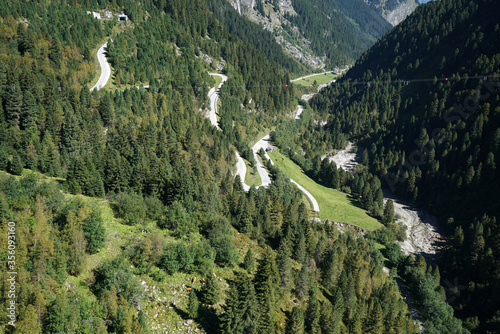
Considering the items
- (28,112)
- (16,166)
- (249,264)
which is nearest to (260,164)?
(249,264)

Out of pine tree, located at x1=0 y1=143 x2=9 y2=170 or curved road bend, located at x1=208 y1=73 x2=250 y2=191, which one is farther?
curved road bend, located at x1=208 y1=73 x2=250 y2=191

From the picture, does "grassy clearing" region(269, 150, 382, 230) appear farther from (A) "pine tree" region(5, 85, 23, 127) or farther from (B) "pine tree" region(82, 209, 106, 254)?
(A) "pine tree" region(5, 85, 23, 127)

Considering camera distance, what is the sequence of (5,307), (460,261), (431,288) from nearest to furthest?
(5,307) < (431,288) < (460,261)

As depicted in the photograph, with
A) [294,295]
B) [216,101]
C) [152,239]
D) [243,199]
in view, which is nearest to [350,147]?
[216,101]

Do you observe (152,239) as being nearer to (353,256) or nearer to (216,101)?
(353,256)

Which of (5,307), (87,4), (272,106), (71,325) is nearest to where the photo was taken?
(5,307)

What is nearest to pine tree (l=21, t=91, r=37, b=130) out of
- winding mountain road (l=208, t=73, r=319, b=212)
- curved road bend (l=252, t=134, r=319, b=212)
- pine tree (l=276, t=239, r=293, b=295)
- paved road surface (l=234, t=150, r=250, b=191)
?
pine tree (l=276, t=239, r=293, b=295)

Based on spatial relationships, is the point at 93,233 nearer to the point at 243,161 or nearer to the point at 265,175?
the point at 265,175
